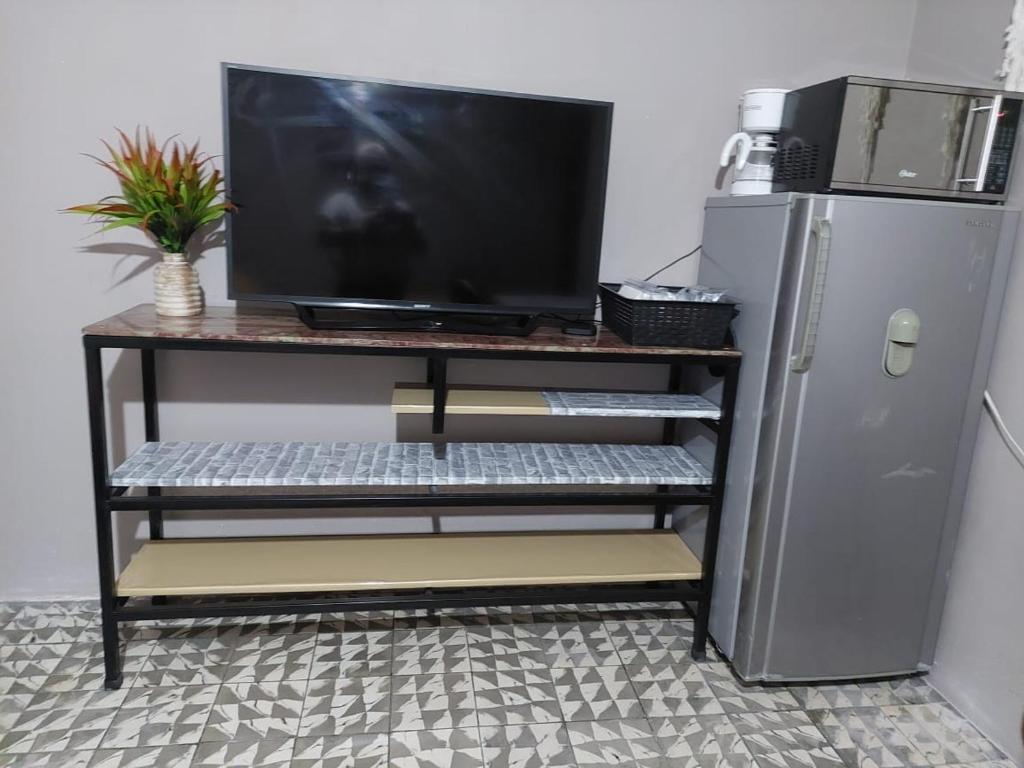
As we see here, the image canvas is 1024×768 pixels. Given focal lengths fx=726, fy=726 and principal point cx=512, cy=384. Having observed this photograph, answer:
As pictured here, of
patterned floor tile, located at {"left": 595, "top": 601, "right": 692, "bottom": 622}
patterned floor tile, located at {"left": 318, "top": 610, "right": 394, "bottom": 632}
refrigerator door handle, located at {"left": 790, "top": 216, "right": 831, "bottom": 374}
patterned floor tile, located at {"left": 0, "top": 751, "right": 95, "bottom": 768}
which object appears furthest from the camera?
patterned floor tile, located at {"left": 595, "top": 601, "right": 692, "bottom": 622}

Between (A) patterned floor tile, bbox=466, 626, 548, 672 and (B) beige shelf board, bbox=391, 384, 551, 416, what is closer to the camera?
(B) beige shelf board, bbox=391, 384, 551, 416

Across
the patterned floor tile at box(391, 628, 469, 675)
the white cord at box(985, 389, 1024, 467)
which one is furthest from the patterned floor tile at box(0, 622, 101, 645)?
the white cord at box(985, 389, 1024, 467)

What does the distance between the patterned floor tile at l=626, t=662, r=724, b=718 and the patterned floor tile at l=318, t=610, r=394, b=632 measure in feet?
2.42

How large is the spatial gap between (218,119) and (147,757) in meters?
1.61

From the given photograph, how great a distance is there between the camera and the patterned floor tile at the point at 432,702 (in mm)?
1793

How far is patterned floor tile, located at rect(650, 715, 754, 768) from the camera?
5.67ft

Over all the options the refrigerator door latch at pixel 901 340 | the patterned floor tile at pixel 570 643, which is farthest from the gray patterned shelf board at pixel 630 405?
the patterned floor tile at pixel 570 643

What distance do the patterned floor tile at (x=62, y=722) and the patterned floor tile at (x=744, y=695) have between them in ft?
5.09

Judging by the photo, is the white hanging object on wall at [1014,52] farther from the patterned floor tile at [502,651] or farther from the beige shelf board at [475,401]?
the patterned floor tile at [502,651]

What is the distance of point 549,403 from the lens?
195cm

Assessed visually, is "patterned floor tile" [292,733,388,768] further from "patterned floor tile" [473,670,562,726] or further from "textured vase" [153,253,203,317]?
"textured vase" [153,253,203,317]

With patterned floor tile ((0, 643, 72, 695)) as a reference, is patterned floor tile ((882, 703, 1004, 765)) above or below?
above

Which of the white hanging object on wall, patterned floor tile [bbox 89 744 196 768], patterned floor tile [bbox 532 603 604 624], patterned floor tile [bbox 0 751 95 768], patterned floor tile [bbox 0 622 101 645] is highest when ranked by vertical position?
the white hanging object on wall

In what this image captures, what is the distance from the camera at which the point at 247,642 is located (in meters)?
2.07
